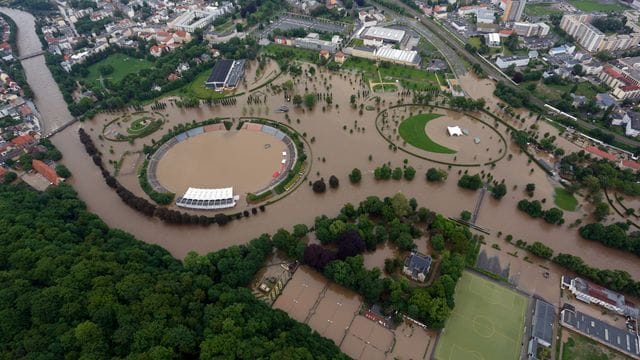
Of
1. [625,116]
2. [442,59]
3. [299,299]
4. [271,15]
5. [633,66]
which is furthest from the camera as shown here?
[271,15]

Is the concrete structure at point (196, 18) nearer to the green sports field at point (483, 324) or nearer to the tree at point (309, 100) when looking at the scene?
the tree at point (309, 100)

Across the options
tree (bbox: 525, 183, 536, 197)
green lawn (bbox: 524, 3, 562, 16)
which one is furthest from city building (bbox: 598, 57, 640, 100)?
tree (bbox: 525, 183, 536, 197)

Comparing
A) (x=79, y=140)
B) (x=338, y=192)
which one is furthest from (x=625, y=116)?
(x=79, y=140)

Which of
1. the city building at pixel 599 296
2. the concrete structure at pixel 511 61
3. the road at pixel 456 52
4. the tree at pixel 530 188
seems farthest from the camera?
the concrete structure at pixel 511 61

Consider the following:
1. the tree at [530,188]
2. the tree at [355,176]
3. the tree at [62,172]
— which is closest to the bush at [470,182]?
the tree at [530,188]

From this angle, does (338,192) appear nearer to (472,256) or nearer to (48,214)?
(472,256)

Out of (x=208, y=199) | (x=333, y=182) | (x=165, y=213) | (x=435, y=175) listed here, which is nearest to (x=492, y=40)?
(x=435, y=175)

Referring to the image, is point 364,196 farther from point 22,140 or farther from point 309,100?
point 22,140
